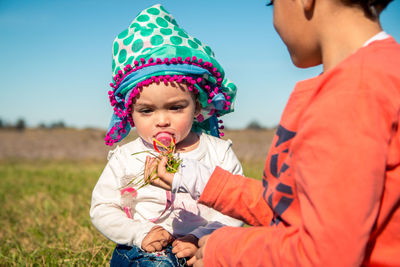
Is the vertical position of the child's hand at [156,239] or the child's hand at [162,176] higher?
the child's hand at [162,176]

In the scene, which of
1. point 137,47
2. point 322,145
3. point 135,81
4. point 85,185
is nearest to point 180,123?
point 135,81

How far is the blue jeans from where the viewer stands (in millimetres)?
2039

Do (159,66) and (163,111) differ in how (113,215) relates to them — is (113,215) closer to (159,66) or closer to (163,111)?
(163,111)

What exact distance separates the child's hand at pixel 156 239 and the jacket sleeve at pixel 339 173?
3.33ft

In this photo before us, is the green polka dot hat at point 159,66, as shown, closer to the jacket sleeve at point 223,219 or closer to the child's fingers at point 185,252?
the jacket sleeve at point 223,219

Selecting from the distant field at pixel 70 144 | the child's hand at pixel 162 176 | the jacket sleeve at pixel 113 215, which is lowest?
the distant field at pixel 70 144

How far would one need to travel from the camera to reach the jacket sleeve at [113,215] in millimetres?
2152

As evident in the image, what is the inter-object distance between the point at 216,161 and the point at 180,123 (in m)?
0.37

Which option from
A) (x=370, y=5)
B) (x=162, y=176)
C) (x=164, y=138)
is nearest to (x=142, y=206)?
(x=164, y=138)

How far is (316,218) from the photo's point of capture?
1.10 metres

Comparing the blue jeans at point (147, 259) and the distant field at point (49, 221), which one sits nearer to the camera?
the blue jeans at point (147, 259)

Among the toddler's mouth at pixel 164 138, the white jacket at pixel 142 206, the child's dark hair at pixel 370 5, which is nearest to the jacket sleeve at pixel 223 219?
the white jacket at pixel 142 206

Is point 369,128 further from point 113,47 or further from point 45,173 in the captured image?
point 45,173

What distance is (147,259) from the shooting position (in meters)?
2.06
